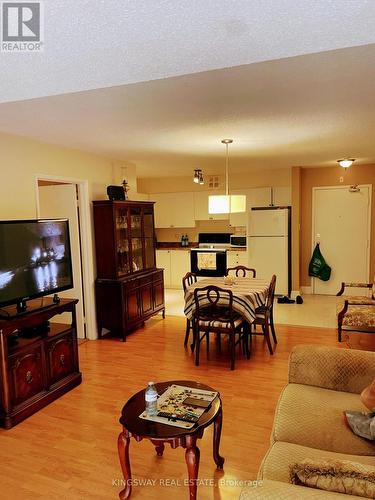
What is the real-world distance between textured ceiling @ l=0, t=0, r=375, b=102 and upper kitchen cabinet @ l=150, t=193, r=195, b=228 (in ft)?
18.2

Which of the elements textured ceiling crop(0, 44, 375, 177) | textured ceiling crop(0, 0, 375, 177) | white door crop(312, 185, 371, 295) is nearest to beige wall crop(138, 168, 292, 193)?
white door crop(312, 185, 371, 295)

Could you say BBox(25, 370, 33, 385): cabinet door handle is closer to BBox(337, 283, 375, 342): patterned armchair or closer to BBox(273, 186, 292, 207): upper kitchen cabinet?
BBox(337, 283, 375, 342): patterned armchair

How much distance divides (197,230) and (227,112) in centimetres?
508

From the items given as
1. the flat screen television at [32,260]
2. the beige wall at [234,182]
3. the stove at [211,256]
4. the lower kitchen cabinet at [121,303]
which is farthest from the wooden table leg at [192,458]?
the beige wall at [234,182]

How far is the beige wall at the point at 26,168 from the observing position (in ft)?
11.4

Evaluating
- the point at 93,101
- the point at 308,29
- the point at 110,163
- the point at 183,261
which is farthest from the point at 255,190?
the point at 308,29

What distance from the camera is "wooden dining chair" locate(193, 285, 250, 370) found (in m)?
3.77

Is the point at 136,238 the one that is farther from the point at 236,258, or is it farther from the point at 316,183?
the point at 316,183

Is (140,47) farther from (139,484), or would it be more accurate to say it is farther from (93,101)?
(139,484)

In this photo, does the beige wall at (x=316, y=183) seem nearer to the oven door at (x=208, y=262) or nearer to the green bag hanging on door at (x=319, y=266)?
the green bag hanging on door at (x=319, y=266)

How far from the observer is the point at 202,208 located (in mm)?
7582

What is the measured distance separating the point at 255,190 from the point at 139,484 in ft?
18.5

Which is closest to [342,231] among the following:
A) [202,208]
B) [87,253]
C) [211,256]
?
[211,256]

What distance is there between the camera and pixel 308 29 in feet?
5.21
